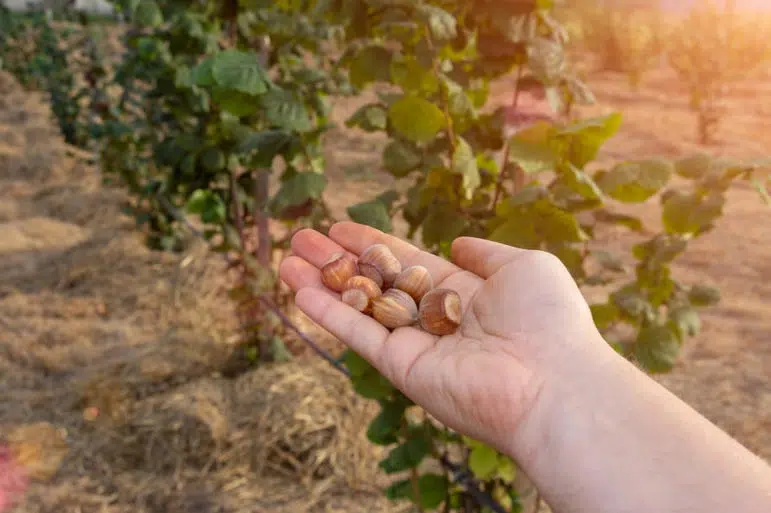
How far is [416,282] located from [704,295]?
729 millimetres

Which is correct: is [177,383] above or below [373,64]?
below

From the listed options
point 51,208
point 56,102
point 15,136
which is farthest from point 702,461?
point 15,136

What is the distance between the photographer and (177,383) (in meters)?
3.60

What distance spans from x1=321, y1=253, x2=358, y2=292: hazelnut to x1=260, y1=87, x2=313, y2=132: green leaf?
362 mm

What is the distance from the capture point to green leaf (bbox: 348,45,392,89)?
5.45 ft

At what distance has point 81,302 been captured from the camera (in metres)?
4.54

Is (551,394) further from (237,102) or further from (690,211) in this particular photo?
(237,102)

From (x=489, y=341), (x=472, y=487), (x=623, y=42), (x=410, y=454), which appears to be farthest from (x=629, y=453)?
(x=623, y=42)

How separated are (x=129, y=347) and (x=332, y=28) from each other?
2.50 metres

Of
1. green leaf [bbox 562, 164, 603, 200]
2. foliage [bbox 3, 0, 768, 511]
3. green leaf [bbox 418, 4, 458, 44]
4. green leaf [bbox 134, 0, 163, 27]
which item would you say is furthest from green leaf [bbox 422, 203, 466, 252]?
green leaf [bbox 134, 0, 163, 27]

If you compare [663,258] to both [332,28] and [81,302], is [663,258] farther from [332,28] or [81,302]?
[81,302]

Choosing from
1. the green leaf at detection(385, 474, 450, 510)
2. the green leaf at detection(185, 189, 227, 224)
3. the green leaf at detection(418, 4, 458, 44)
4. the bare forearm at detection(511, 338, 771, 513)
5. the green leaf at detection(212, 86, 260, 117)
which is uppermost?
the green leaf at detection(418, 4, 458, 44)

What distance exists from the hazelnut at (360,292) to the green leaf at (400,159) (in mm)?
283

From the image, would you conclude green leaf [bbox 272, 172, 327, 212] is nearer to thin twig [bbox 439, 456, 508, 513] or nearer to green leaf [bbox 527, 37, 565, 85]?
green leaf [bbox 527, 37, 565, 85]
